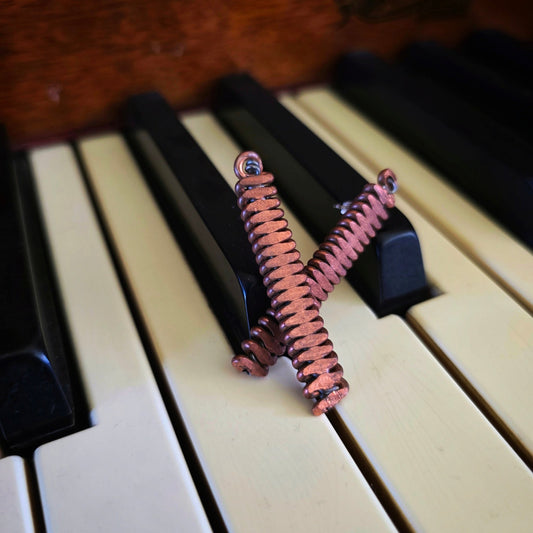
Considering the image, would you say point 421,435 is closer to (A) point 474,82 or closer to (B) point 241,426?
(B) point 241,426

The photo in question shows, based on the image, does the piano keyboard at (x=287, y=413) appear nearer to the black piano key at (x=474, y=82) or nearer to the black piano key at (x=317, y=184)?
the black piano key at (x=317, y=184)

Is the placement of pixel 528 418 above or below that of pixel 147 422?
below

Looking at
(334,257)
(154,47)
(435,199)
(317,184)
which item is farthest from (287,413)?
(154,47)

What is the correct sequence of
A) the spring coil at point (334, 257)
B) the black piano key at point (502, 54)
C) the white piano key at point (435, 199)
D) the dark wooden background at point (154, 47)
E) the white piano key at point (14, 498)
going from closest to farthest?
the white piano key at point (14, 498) < the spring coil at point (334, 257) < the white piano key at point (435, 199) < the dark wooden background at point (154, 47) < the black piano key at point (502, 54)

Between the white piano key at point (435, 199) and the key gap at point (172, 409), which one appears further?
the white piano key at point (435, 199)

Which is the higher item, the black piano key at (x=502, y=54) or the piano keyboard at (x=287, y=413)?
the black piano key at (x=502, y=54)

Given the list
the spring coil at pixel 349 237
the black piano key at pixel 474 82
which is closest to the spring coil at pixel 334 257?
the spring coil at pixel 349 237

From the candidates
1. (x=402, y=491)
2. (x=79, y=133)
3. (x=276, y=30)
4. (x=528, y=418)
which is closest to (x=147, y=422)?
(x=402, y=491)

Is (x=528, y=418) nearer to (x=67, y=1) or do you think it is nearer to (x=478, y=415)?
(x=478, y=415)
